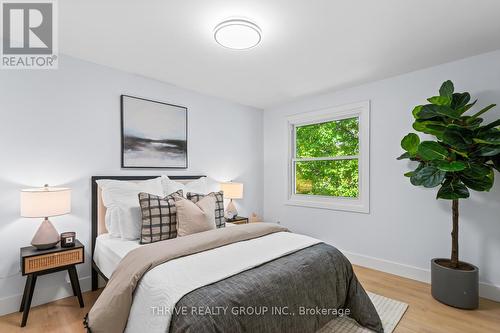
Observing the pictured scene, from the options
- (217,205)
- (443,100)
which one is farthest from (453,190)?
(217,205)

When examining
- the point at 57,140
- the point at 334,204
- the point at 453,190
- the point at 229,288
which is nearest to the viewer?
the point at 229,288

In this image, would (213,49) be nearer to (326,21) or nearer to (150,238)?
(326,21)

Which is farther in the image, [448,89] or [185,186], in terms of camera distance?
[185,186]

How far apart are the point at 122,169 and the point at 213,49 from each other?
1.70m

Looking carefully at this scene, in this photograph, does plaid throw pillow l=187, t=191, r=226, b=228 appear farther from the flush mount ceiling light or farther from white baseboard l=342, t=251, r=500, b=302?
white baseboard l=342, t=251, r=500, b=302

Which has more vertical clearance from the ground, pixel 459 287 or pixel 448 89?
pixel 448 89

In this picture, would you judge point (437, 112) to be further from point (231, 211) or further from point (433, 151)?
point (231, 211)

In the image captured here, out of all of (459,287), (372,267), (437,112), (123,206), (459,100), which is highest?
(459,100)

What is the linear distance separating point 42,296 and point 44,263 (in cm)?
53

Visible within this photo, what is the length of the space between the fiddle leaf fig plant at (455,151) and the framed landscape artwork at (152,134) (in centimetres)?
277

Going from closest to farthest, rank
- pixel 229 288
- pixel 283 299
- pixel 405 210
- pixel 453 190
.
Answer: pixel 229 288
pixel 283 299
pixel 453 190
pixel 405 210

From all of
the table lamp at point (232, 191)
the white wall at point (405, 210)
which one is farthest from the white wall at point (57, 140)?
the white wall at point (405, 210)

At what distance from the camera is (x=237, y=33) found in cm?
202

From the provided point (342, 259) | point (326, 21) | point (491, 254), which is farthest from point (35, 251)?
point (491, 254)
